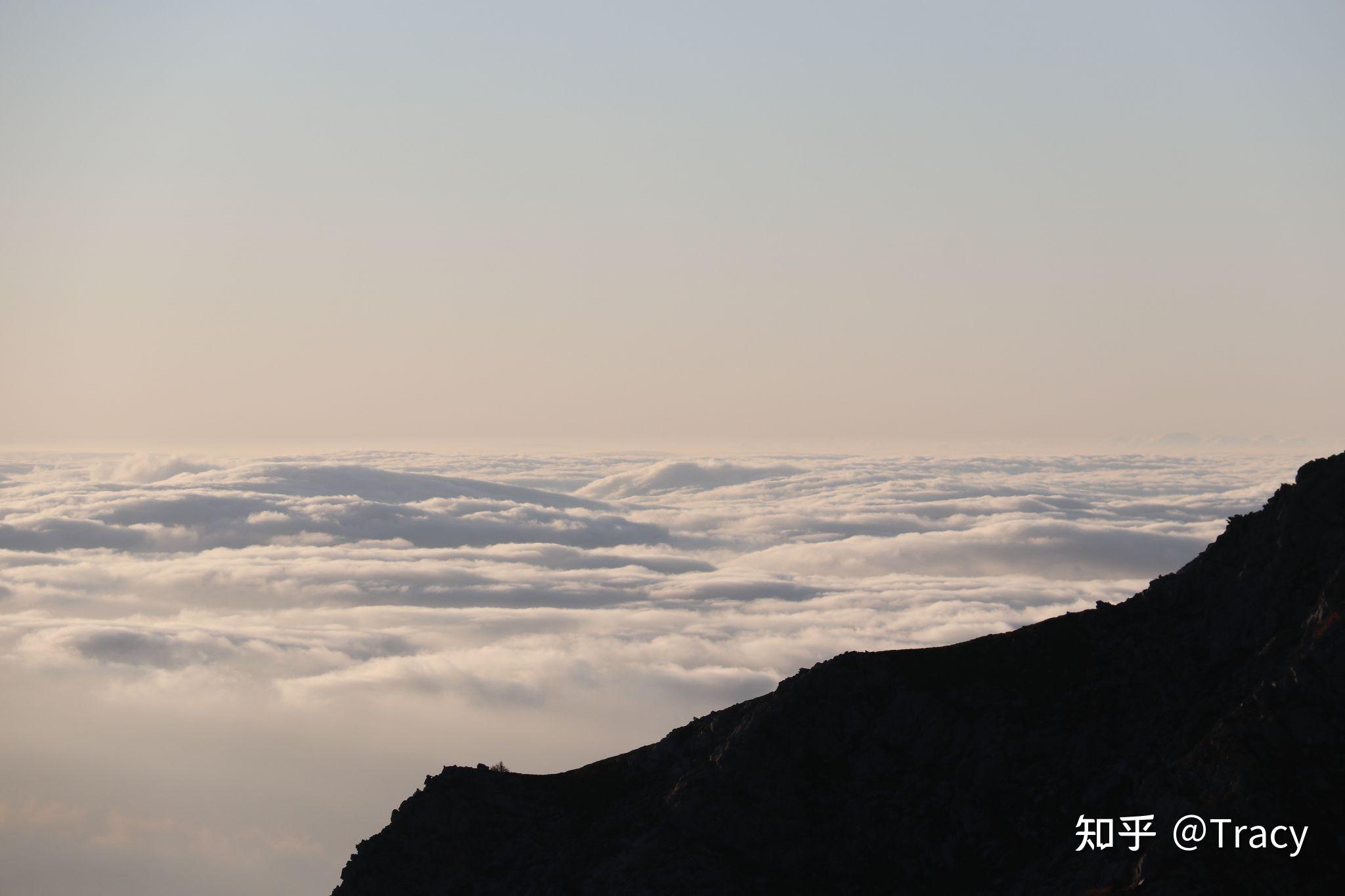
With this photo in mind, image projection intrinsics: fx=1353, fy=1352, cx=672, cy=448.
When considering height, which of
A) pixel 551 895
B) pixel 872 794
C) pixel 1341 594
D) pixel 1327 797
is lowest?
pixel 551 895

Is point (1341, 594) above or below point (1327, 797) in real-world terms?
above

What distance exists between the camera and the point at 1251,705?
45.2 metres

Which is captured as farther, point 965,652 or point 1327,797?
point 965,652

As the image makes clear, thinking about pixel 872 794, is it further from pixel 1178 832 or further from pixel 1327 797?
pixel 1327 797

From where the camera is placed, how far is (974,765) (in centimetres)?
5338

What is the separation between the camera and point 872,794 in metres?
54.4

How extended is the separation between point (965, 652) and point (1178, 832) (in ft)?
56.8

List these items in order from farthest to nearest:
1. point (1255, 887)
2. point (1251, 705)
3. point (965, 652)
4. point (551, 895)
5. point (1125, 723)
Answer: point (965, 652), point (551, 895), point (1125, 723), point (1251, 705), point (1255, 887)

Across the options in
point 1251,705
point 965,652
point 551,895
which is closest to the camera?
point 1251,705

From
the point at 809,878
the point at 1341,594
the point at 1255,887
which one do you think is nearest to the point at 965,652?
the point at 809,878

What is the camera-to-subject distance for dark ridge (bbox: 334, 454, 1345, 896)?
147 ft

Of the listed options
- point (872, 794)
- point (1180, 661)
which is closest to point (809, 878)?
point (872, 794)

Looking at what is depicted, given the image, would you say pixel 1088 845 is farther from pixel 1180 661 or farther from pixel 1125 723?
pixel 1180 661

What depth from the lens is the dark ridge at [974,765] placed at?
44.7m
